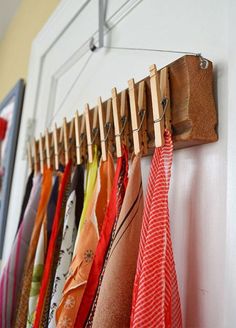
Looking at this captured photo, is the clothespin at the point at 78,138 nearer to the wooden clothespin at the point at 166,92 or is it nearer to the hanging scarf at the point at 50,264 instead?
the hanging scarf at the point at 50,264

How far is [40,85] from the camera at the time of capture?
→ 0.87 m

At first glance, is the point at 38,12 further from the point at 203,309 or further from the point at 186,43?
the point at 203,309

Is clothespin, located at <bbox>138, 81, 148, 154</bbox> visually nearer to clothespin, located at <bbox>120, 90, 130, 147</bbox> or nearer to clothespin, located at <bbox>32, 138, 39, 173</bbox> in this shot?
clothespin, located at <bbox>120, 90, 130, 147</bbox>

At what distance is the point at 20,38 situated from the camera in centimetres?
114

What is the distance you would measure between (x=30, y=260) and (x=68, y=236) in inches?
4.9

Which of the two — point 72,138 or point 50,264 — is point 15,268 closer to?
point 50,264

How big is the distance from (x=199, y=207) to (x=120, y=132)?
0.47ft

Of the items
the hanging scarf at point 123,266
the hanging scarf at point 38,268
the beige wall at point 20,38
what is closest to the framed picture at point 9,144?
the beige wall at point 20,38

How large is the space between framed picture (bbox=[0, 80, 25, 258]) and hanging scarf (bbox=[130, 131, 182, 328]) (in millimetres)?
705

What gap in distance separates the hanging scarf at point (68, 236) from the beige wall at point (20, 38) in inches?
24.2

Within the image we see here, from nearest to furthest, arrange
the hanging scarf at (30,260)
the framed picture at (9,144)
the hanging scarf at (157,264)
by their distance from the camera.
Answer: the hanging scarf at (157,264) < the hanging scarf at (30,260) < the framed picture at (9,144)

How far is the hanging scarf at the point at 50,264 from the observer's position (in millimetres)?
424

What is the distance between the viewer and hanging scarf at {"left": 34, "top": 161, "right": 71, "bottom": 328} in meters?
0.42

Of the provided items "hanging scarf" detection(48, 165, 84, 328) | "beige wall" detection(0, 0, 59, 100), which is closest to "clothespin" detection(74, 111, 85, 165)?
"hanging scarf" detection(48, 165, 84, 328)
